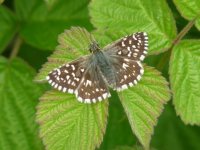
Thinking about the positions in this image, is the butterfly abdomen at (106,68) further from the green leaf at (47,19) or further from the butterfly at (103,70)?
the green leaf at (47,19)

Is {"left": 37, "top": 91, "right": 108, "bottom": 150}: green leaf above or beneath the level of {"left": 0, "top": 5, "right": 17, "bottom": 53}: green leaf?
beneath

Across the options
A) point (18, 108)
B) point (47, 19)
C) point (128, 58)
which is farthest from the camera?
point (47, 19)

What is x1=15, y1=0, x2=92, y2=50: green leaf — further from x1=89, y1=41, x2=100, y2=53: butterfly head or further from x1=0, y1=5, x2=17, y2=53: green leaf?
x1=89, y1=41, x2=100, y2=53: butterfly head

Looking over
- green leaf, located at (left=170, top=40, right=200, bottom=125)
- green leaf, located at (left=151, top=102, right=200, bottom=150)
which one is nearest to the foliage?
green leaf, located at (left=170, top=40, right=200, bottom=125)

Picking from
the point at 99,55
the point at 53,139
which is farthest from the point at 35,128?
the point at 99,55

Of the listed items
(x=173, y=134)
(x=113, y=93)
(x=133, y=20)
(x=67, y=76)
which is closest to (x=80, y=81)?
(x=67, y=76)

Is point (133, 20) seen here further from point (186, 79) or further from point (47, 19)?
point (47, 19)

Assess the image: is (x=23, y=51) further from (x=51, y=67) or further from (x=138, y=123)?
(x=138, y=123)
